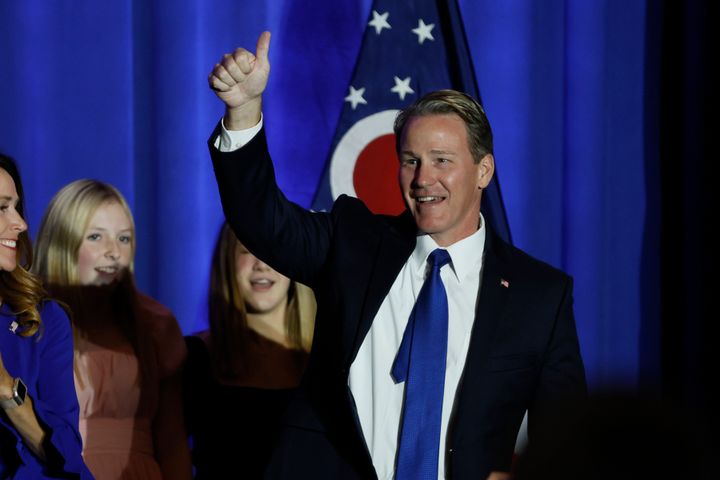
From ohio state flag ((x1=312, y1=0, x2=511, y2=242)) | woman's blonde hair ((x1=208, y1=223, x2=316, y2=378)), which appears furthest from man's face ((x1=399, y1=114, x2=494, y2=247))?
ohio state flag ((x1=312, y1=0, x2=511, y2=242))

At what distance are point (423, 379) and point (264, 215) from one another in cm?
38

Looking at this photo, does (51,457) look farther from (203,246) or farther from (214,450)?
(203,246)

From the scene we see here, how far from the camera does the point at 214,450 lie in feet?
9.36

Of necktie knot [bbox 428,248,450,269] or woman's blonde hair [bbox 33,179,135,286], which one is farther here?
woman's blonde hair [bbox 33,179,135,286]

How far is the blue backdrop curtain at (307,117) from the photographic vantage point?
11.3 feet

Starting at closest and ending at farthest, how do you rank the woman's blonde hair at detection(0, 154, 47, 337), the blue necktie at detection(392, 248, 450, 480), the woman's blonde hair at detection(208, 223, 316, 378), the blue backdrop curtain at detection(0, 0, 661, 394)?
the blue necktie at detection(392, 248, 450, 480)
the woman's blonde hair at detection(0, 154, 47, 337)
the woman's blonde hair at detection(208, 223, 316, 378)
the blue backdrop curtain at detection(0, 0, 661, 394)

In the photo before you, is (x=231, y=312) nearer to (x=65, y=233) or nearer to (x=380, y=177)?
(x=65, y=233)

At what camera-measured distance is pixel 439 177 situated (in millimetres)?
1908

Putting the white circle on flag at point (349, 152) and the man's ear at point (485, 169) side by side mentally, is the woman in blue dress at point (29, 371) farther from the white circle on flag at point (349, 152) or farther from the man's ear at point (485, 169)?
the white circle on flag at point (349, 152)

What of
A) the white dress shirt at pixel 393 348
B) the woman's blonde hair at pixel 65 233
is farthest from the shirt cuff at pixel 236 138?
the woman's blonde hair at pixel 65 233

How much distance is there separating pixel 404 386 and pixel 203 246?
6.21 ft

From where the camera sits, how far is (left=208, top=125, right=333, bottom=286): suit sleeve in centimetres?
170

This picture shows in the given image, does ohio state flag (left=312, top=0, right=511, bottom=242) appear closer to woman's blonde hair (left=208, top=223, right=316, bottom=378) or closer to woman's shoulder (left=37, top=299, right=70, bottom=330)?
woman's blonde hair (left=208, top=223, right=316, bottom=378)

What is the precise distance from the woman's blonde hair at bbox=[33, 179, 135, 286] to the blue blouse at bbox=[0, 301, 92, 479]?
0.79 m
